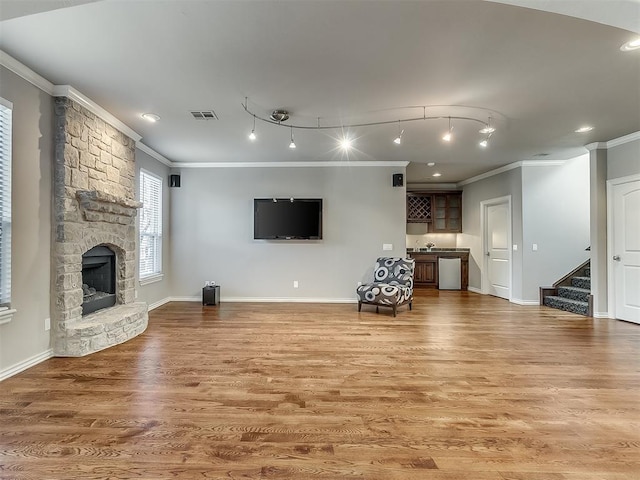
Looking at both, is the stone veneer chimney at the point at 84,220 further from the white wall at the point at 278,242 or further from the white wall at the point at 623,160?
the white wall at the point at 623,160

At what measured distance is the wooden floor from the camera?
163 cm

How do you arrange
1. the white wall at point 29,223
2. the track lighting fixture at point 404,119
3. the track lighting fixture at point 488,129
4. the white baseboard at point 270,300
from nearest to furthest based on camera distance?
the white wall at point 29,223 → the track lighting fixture at point 404,119 → the track lighting fixture at point 488,129 → the white baseboard at point 270,300

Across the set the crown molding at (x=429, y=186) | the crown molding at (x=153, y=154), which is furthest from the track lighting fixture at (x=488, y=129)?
the crown molding at (x=153, y=154)

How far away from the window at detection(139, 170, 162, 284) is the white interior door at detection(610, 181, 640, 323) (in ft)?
23.9

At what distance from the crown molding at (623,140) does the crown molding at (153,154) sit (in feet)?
23.4

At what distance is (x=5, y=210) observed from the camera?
8.73ft

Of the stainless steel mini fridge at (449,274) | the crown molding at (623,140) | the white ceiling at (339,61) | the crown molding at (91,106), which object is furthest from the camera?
the stainless steel mini fridge at (449,274)

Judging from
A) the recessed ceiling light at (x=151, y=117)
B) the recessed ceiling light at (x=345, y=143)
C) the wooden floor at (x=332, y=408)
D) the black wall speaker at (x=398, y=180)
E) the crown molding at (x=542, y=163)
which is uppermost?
the recessed ceiling light at (x=151, y=117)

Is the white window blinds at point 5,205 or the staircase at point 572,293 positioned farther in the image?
the staircase at point 572,293

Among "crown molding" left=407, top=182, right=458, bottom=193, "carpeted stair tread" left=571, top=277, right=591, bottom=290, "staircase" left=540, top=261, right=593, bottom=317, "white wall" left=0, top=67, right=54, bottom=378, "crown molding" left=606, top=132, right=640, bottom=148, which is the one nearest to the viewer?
"white wall" left=0, top=67, right=54, bottom=378

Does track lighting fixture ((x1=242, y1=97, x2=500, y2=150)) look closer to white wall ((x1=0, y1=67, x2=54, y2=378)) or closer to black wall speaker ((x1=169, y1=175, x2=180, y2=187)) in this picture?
white wall ((x1=0, y1=67, x2=54, y2=378))

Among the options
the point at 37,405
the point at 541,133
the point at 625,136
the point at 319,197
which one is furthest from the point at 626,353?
the point at 37,405

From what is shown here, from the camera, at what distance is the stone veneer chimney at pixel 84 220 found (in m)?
3.14

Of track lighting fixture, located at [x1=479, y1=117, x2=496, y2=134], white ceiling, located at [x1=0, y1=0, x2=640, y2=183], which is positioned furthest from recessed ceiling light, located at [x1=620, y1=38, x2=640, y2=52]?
track lighting fixture, located at [x1=479, y1=117, x2=496, y2=134]
